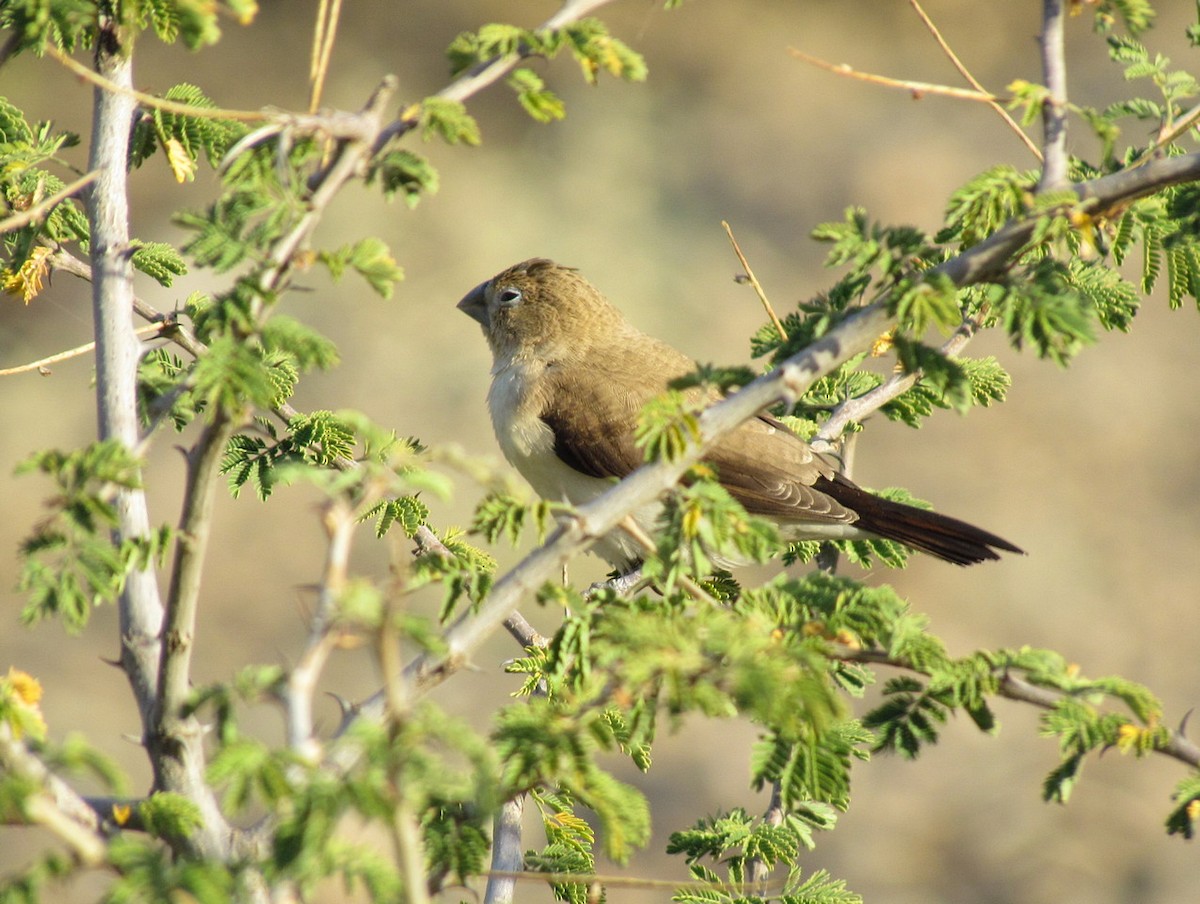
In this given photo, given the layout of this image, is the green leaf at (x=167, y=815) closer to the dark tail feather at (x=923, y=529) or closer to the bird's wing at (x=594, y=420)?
the dark tail feather at (x=923, y=529)

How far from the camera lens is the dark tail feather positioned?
3963 millimetres

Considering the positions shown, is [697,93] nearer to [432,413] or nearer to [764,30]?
[764,30]

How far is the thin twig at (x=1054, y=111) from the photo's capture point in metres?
2.09

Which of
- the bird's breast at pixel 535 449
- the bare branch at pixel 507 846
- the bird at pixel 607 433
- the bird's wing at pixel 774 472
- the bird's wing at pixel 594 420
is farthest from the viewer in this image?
the bird's breast at pixel 535 449

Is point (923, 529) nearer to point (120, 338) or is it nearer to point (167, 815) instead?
point (120, 338)

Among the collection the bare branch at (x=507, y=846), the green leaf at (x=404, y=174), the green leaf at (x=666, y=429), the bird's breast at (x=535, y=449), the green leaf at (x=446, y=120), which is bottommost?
the bare branch at (x=507, y=846)

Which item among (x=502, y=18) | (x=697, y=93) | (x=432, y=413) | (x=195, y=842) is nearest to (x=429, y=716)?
(x=195, y=842)

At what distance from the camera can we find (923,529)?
13.3ft

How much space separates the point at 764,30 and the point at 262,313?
1182 cm

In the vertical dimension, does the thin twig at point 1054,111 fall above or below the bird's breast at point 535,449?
above

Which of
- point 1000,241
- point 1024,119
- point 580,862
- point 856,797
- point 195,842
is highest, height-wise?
point 1024,119

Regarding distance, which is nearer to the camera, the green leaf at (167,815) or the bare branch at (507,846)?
the green leaf at (167,815)

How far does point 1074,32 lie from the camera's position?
11.5m

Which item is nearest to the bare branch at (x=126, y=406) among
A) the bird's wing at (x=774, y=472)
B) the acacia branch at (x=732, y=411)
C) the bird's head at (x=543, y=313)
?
the acacia branch at (x=732, y=411)
